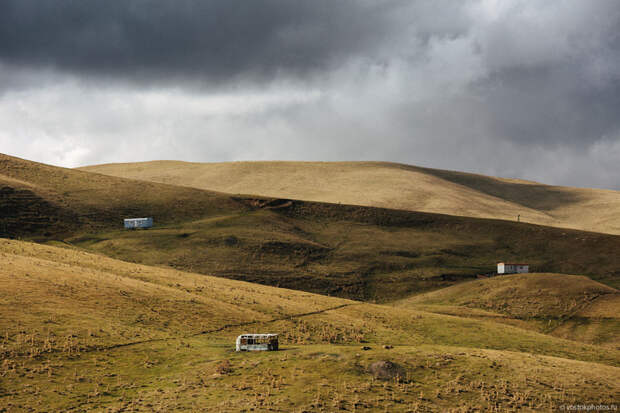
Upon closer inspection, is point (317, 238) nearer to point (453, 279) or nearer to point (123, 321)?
point (453, 279)

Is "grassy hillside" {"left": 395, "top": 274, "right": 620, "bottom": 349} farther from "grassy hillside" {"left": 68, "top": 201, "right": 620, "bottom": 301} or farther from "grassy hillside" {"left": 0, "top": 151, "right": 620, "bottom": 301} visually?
"grassy hillside" {"left": 68, "top": 201, "right": 620, "bottom": 301}

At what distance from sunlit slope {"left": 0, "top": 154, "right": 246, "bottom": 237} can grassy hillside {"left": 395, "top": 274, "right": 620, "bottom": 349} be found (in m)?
57.2

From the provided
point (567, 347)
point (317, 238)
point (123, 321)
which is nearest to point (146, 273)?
point (123, 321)

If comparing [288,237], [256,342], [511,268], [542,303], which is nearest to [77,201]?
[288,237]

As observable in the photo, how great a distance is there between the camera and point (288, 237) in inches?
4857

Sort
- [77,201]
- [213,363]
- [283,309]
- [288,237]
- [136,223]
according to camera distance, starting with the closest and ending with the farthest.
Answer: [213,363]
[283,309]
[136,223]
[288,237]
[77,201]

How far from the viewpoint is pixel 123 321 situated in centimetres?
4572

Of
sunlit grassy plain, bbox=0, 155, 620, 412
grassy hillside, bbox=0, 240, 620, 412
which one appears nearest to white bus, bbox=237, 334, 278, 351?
grassy hillside, bbox=0, 240, 620, 412

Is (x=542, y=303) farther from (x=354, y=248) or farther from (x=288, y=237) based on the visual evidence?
(x=288, y=237)

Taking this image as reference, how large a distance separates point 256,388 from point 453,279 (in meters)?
81.2

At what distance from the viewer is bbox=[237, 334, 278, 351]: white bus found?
4125cm

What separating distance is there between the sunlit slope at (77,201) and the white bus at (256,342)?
78.3 m

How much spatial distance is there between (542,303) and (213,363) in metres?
61.4

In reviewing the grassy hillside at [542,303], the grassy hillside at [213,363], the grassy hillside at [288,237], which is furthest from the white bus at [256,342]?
the grassy hillside at [288,237]
